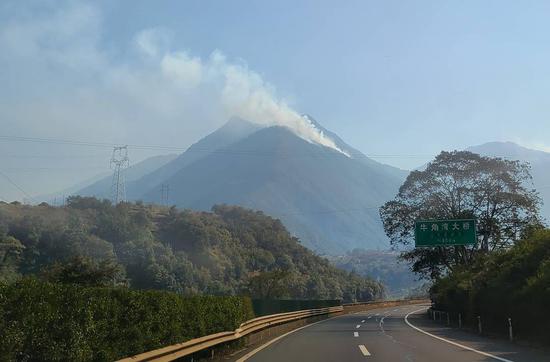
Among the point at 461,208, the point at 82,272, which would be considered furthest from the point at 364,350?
Answer: the point at 82,272

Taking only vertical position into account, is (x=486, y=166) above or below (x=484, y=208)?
above

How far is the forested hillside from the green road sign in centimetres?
2569

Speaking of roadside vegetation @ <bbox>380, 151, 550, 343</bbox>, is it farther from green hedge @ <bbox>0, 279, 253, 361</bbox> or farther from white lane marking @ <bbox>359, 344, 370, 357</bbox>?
green hedge @ <bbox>0, 279, 253, 361</bbox>

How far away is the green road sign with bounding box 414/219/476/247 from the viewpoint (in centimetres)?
3891

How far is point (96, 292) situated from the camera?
8.53m

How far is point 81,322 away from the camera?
7.69 m

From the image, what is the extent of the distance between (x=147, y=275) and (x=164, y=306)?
7061cm

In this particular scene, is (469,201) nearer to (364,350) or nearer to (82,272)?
(364,350)

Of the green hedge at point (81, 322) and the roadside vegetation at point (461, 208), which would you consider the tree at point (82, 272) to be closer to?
the roadside vegetation at point (461, 208)

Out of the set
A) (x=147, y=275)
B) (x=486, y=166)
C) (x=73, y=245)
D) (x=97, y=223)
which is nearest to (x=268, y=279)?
(x=147, y=275)

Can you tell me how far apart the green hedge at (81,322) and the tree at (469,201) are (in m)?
38.1

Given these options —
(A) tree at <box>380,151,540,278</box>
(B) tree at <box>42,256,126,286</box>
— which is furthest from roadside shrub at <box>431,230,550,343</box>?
(B) tree at <box>42,256,126,286</box>

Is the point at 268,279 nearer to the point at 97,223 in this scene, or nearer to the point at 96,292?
the point at 97,223

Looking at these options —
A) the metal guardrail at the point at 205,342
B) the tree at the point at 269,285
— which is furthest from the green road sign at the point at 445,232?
the tree at the point at 269,285
